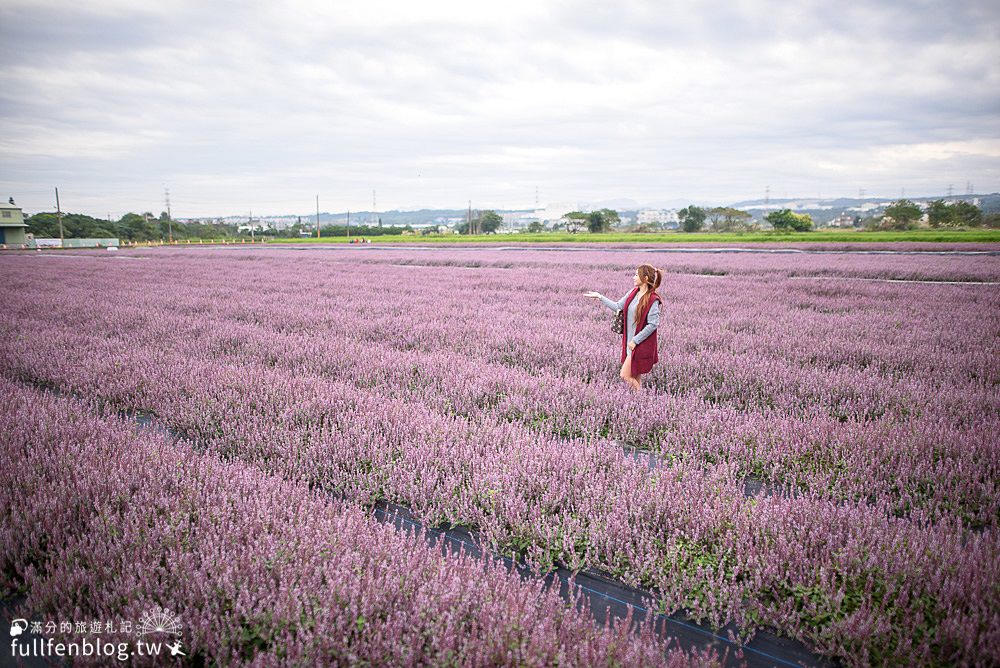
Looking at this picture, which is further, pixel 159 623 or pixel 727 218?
pixel 727 218

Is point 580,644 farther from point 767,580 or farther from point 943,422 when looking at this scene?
point 943,422

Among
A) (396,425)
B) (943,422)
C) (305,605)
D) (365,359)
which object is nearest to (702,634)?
(305,605)

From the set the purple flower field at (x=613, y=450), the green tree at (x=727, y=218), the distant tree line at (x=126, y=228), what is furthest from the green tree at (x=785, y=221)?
the distant tree line at (x=126, y=228)

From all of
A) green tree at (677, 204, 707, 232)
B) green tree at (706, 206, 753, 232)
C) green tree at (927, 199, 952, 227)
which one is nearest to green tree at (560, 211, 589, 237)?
green tree at (677, 204, 707, 232)

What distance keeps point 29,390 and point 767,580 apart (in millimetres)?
5745

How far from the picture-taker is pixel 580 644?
1662 mm

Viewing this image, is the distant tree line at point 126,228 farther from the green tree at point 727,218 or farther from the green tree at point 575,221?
the green tree at point 727,218

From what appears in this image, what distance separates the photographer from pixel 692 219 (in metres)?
84.0

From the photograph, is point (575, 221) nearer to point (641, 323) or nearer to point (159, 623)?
point (641, 323)

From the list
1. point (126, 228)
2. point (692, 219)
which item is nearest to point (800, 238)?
point (692, 219)

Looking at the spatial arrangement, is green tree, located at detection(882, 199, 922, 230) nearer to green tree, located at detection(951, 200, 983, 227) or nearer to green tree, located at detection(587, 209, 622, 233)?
green tree, located at detection(951, 200, 983, 227)

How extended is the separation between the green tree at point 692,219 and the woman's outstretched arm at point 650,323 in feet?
283

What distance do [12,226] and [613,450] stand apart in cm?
9225

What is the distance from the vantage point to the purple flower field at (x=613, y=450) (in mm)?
1991
